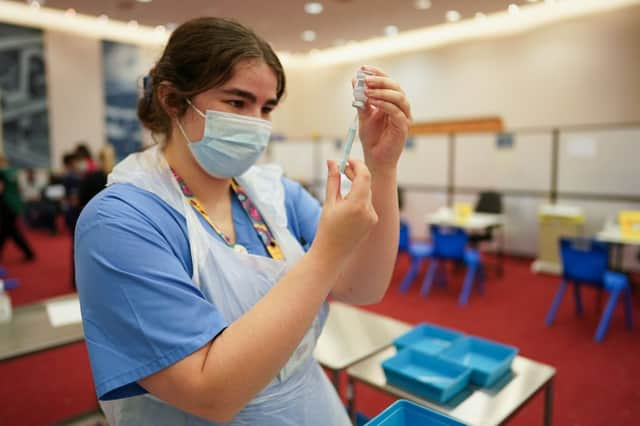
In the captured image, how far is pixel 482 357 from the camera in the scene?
1.63m

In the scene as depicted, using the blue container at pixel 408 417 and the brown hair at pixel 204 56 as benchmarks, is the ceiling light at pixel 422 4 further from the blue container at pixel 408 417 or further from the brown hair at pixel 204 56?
the blue container at pixel 408 417

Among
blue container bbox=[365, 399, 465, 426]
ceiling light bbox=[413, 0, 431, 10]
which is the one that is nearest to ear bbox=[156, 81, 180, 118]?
blue container bbox=[365, 399, 465, 426]

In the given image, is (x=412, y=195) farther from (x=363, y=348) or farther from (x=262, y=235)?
(x=262, y=235)

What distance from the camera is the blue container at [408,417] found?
900 millimetres

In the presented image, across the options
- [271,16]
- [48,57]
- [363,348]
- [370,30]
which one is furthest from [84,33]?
[363,348]

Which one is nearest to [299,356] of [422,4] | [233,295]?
[233,295]

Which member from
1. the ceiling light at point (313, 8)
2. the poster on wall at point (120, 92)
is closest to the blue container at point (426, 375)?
the ceiling light at point (313, 8)

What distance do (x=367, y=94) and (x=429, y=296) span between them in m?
3.94

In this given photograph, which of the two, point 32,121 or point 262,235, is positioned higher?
point 32,121

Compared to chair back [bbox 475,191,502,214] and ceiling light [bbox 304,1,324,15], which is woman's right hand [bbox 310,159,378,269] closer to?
chair back [bbox 475,191,502,214]

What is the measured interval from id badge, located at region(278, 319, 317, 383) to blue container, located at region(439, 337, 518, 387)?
25.5 inches

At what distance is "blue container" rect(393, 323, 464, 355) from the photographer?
1.68m

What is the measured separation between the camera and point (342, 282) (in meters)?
1.05

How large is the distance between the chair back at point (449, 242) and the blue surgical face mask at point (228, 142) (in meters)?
3.59
